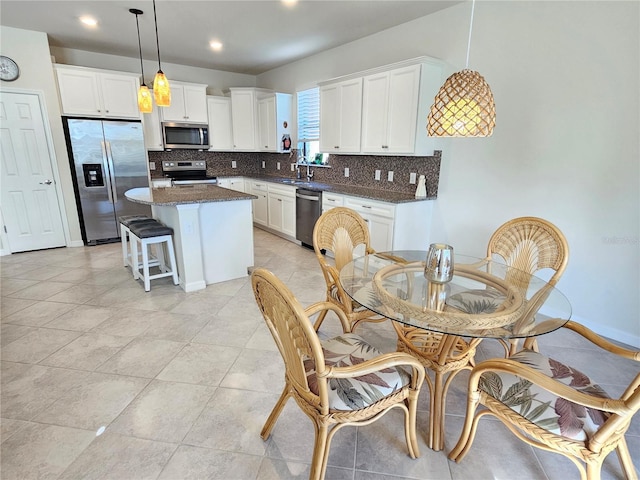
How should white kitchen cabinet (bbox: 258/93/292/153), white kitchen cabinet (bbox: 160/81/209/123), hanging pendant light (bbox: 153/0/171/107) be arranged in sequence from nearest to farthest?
hanging pendant light (bbox: 153/0/171/107) < white kitchen cabinet (bbox: 160/81/209/123) < white kitchen cabinet (bbox: 258/93/292/153)

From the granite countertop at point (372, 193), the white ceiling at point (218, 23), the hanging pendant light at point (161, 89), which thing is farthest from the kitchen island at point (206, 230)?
the white ceiling at point (218, 23)

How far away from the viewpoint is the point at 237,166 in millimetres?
6566

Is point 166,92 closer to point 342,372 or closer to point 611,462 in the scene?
point 342,372

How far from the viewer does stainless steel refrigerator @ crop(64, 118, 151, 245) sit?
14.7 feet

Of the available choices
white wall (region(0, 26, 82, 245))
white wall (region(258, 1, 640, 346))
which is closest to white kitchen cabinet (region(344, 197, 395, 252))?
white wall (region(258, 1, 640, 346))

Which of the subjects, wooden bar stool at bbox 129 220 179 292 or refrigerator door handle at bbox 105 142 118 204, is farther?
refrigerator door handle at bbox 105 142 118 204

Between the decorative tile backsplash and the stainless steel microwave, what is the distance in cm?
35

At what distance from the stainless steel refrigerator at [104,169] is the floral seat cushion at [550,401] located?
16.8ft

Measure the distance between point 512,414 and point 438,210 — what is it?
2.60 meters

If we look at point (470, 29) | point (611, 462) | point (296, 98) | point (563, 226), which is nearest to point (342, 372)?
point (611, 462)

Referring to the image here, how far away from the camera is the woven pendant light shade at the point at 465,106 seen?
4.94 feet

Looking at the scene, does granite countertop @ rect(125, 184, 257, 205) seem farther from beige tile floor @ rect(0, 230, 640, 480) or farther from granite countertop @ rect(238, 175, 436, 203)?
granite countertop @ rect(238, 175, 436, 203)

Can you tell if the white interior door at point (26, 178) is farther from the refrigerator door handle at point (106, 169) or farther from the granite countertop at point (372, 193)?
the granite countertop at point (372, 193)

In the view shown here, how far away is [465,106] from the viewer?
1510 millimetres
